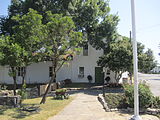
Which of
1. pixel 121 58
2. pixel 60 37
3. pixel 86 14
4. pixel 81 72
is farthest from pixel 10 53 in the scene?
pixel 81 72

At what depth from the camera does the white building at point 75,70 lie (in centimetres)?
2228

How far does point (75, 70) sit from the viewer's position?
22.6 m

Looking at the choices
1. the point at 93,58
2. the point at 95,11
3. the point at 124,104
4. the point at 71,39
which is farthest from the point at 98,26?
the point at 124,104

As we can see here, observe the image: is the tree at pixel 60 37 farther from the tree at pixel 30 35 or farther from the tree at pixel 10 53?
the tree at pixel 10 53

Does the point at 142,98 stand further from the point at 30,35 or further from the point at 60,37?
the point at 30,35

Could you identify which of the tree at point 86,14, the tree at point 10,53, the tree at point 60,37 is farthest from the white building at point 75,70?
the tree at point 10,53

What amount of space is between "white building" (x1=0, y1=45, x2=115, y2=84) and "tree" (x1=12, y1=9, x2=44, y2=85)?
1149 cm

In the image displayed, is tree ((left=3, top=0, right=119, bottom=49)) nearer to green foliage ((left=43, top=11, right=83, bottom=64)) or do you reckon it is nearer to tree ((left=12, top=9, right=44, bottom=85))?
tree ((left=12, top=9, right=44, bottom=85))

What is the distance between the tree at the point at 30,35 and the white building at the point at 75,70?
37.7 feet

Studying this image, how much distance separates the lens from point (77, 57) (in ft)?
74.4

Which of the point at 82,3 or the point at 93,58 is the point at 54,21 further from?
the point at 93,58

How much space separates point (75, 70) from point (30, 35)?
1266 centimetres

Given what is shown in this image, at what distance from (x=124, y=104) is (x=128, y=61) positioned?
24.1ft

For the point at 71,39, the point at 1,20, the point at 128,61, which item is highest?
the point at 1,20
